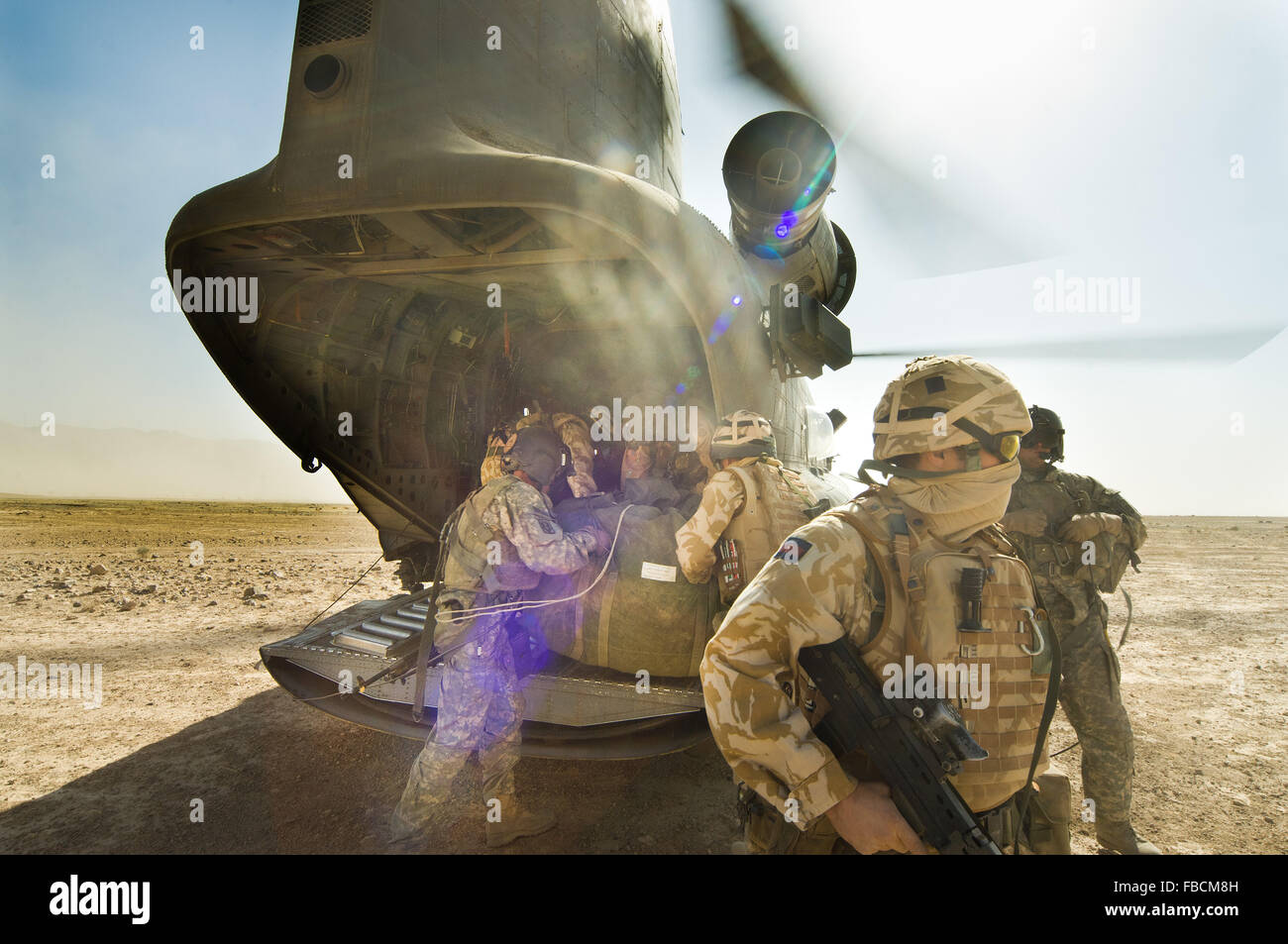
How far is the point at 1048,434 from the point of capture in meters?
3.38

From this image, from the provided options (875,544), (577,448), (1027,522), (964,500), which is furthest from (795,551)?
(577,448)

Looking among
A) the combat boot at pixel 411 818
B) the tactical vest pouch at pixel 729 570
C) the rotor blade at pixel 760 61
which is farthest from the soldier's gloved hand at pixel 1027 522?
the combat boot at pixel 411 818

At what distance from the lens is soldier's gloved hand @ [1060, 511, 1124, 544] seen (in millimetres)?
3127

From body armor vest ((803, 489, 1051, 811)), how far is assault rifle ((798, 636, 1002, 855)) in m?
0.09

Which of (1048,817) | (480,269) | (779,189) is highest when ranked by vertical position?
(779,189)

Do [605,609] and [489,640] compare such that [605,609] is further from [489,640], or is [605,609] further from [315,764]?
[315,764]

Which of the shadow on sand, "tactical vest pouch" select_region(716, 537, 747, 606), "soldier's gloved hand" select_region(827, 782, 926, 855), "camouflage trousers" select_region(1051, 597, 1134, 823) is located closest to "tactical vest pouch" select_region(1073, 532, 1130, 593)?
"camouflage trousers" select_region(1051, 597, 1134, 823)

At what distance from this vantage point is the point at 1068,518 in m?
3.33

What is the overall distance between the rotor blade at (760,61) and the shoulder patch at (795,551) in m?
2.86

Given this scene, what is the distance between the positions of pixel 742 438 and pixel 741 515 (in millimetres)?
398

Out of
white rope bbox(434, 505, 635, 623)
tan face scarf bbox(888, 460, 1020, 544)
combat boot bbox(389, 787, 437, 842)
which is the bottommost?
combat boot bbox(389, 787, 437, 842)

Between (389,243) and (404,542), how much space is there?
241 cm

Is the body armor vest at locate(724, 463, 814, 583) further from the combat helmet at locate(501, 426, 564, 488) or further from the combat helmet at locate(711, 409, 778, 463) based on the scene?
the combat helmet at locate(501, 426, 564, 488)
